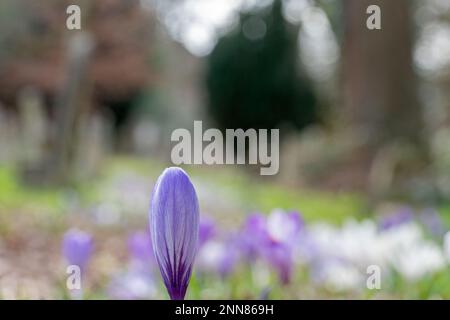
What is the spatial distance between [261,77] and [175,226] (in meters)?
10.2

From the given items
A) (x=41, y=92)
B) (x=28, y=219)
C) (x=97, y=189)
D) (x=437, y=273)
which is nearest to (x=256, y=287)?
(x=437, y=273)

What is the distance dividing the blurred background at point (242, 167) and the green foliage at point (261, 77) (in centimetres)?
3

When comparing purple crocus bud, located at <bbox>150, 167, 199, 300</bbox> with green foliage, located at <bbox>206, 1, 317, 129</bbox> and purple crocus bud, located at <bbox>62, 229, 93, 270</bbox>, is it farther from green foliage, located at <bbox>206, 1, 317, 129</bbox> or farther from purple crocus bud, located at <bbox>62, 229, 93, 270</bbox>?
green foliage, located at <bbox>206, 1, 317, 129</bbox>

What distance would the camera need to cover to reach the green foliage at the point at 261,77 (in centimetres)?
1057

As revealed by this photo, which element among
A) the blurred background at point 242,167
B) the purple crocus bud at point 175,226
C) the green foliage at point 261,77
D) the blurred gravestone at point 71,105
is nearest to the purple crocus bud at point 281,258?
the blurred background at point 242,167

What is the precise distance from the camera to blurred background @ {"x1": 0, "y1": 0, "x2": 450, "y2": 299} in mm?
1338

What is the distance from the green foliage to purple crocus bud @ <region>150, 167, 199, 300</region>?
10.0 metres

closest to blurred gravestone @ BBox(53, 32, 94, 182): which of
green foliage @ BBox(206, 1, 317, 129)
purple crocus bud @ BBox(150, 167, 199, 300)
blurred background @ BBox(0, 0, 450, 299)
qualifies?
blurred background @ BBox(0, 0, 450, 299)

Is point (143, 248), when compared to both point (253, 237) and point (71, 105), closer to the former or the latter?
point (253, 237)

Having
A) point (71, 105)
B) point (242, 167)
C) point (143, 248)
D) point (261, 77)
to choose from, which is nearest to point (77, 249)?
point (143, 248)

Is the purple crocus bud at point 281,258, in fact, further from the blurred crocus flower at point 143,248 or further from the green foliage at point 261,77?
the green foliage at point 261,77

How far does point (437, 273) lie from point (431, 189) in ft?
17.5
